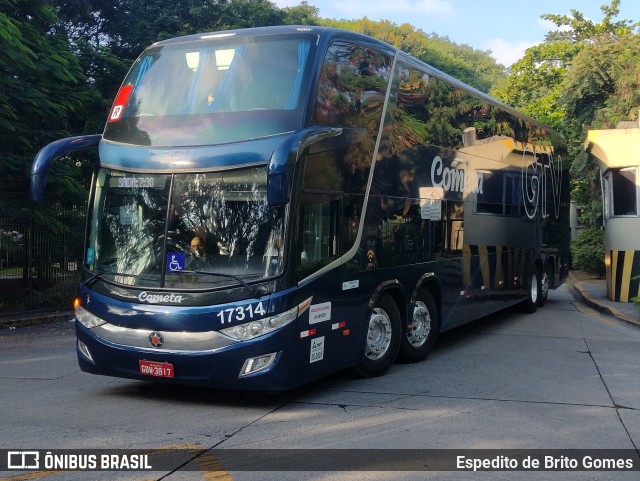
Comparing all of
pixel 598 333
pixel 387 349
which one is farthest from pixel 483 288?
pixel 387 349

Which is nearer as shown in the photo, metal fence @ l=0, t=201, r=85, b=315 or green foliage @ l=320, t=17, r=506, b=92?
metal fence @ l=0, t=201, r=85, b=315

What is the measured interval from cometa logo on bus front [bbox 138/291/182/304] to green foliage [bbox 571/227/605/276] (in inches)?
843

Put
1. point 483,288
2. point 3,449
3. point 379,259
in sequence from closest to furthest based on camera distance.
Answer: point 3,449 < point 379,259 < point 483,288

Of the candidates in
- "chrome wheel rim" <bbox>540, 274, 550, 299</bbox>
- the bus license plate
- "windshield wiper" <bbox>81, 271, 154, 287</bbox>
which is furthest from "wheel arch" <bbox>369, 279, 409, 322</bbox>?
"chrome wheel rim" <bbox>540, 274, 550, 299</bbox>

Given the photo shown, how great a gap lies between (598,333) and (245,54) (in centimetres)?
851

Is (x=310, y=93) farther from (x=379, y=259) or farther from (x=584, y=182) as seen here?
(x=584, y=182)

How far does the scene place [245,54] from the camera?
771 cm

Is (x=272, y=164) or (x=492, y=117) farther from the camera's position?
(x=492, y=117)

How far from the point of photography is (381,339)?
8836mm

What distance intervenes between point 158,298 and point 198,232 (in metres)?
0.74

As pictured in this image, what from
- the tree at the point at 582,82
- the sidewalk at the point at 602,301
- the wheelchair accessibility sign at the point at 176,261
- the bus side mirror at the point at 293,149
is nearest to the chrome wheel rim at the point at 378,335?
the bus side mirror at the point at 293,149

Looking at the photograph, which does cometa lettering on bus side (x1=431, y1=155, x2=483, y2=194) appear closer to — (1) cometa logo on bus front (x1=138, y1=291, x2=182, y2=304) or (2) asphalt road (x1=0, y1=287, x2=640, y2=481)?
(2) asphalt road (x1=0, y1=287, x2=640, y2=481)

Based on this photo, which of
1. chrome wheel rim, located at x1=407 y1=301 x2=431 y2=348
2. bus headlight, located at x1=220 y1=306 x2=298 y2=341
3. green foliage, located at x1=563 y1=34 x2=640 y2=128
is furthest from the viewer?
green foliage, located at x1=563 y1=34 x2=640 y2=128

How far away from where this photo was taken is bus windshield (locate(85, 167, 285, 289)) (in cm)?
695
